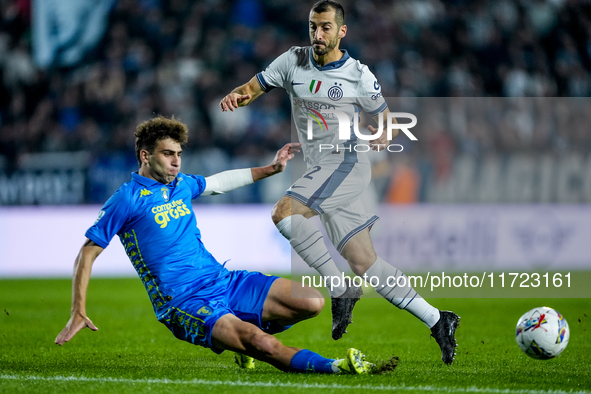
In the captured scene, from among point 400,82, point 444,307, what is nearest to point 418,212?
point 444,307

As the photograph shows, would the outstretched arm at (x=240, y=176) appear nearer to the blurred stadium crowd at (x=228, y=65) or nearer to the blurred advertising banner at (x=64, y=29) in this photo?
the blurred stadium crowd at (x=228, y=65)

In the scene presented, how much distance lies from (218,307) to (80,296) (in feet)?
2.82

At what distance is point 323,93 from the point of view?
5.65 meters

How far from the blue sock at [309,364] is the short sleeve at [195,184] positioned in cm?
142

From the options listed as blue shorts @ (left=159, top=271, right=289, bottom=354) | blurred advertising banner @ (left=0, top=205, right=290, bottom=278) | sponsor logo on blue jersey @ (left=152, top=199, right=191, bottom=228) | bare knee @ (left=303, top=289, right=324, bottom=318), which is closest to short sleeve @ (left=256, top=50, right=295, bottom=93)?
sponsor logo on blue jersey @ (left=152, top=199, right=191, bottom=228)

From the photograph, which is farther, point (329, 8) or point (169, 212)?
point (329, 8)

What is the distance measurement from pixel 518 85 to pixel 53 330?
987 centimetres

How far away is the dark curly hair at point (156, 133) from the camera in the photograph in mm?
4910

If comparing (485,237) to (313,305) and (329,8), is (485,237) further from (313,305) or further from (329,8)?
(313,305)

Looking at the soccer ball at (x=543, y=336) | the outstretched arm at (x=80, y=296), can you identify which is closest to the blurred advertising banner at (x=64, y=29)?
the outstretched arm at (x=80, y=296)

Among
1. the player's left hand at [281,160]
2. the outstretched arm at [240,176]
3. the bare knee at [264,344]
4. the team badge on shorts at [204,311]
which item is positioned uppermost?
the player's left hand at [281,160]

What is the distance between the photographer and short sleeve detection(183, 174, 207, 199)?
17.1 feet

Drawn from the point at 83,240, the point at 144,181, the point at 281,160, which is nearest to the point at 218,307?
the point at 144,181

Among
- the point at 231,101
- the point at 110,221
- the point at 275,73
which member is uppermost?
the point at 275,73
